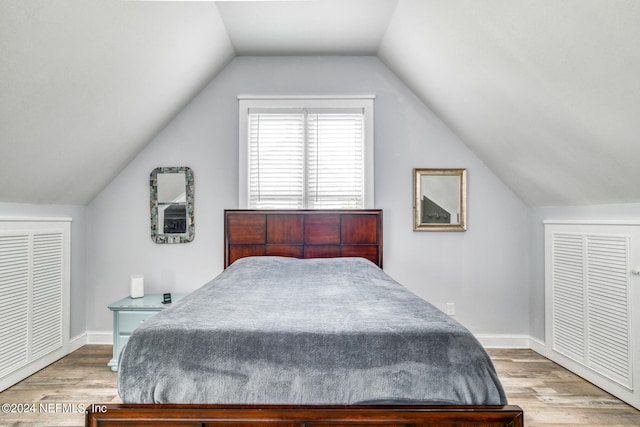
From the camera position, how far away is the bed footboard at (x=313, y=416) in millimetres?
1256

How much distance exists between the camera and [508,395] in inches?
101

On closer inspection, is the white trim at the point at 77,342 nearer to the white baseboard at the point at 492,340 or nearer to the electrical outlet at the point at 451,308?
the white baseboard at the point at 492,340

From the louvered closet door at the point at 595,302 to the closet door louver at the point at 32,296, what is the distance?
12.9 feet

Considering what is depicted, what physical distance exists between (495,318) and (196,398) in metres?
3.03

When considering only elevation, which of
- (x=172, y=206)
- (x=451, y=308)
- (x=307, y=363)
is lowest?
(x=451, y=308)

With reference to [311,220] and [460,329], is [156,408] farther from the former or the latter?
[311,220]

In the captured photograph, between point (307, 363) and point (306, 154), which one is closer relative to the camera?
point (307, 363)

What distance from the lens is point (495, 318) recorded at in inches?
141

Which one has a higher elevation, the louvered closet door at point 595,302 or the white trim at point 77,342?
the louvered closet door at point 595,302

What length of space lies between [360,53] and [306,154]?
104 centimetres

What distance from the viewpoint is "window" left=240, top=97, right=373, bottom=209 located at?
3.61 meters

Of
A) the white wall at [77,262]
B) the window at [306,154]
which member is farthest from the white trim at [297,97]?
the white wall at [77,262]

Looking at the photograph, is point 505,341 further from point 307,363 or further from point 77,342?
point 77,342

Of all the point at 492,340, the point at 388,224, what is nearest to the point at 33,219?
the point at 388,224
